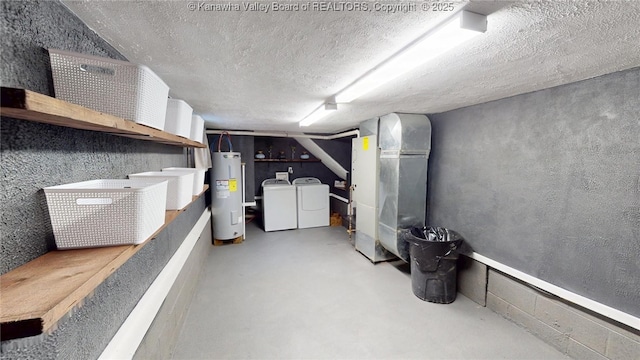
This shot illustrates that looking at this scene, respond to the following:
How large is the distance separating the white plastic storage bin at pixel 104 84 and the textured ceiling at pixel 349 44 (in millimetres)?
211

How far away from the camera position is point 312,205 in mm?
5035

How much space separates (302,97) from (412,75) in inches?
35.6

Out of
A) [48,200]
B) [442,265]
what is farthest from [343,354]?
[48,200]

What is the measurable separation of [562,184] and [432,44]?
160 centimetres

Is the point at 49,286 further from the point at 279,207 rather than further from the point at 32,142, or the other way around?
the point at 279,207

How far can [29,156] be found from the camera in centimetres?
74

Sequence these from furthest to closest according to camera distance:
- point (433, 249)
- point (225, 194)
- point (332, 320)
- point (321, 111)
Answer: point (225, 194), point (321, 111), point (433, 249), point (332, 320)

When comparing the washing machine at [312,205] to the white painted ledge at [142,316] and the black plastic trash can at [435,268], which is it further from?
the white painted ledge at [142,316]

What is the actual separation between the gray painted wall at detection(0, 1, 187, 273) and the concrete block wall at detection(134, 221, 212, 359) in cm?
85

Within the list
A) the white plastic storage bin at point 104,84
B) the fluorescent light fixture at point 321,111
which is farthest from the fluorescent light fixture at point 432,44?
the white plastic storage bin at point 104,84

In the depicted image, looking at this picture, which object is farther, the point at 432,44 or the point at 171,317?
the point at 171,317

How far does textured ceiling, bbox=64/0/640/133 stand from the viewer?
2.90ft

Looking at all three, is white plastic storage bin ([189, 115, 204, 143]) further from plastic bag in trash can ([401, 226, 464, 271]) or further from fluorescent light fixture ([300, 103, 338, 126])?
plastic bag in trash can ([401, 226, 464, 271])

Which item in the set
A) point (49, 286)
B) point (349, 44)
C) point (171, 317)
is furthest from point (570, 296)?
point (171, 317)
